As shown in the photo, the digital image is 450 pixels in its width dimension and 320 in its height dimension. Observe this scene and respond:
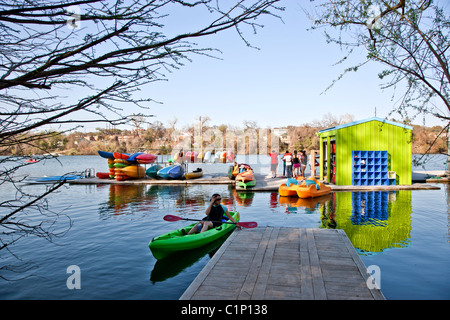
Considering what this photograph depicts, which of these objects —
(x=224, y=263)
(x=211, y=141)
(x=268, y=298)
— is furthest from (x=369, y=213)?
(x=211, y=141)

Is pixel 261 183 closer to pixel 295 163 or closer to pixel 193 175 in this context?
pixel 295 163

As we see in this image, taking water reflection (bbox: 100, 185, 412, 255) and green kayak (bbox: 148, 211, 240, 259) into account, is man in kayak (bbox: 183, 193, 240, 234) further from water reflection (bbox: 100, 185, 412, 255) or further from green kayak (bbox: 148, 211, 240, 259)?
water reflection (bbox: 100, 185, 412, 255)

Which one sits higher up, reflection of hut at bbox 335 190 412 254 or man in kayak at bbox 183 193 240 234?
man in kayak at bbox 183 193 240 234

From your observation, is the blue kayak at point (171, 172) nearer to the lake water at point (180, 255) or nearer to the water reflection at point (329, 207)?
the water reflection at point (329, 207)

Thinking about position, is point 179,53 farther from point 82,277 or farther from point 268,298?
point 82,277

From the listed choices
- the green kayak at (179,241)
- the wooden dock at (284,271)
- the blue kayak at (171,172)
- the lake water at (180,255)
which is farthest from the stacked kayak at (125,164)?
the wooden dock at (284,271)

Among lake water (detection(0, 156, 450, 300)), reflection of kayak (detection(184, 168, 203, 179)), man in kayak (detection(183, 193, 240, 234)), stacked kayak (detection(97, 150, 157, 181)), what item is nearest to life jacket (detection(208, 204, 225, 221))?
man in kayak (detection(183, 193, 240, 234))

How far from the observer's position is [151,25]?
2.37 meters

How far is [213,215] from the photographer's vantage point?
941 cm

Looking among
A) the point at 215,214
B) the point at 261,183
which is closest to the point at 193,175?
the point at 261,183

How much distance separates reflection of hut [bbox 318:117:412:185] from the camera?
62.7 ft

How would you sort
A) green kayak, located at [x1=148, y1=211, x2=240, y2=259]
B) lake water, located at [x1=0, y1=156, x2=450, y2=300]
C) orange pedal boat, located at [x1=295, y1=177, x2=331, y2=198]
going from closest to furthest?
lake water, located at [x1=0, y1=156, x2=450, y2=300] → green kayak, located at [x1=148, y1=211, x2=240, y2=259] → orange pedal boat, located at [x1=295, y1=177, x2=331, y2=198]

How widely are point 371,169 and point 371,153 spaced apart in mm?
1012

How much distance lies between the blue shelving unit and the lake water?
6.08 feet
